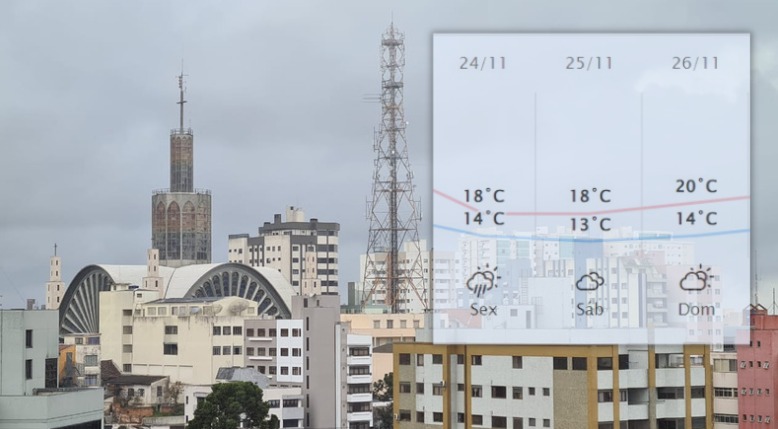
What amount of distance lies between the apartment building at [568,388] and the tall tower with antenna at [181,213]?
46.7 ft

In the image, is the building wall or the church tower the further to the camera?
the church tower

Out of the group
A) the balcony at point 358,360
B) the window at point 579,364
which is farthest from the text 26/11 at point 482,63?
the balcony at point 358,360

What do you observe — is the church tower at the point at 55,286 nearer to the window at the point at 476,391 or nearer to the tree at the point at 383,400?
the tree at the point at 383,400

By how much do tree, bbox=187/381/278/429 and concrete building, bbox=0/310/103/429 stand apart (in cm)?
432

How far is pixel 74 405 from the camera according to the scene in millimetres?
6312

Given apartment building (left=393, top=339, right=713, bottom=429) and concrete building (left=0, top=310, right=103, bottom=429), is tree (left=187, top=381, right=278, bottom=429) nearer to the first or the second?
apartment building (left=393, top=339, right=713, bottom=429)

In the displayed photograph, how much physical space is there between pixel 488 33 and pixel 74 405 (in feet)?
13.8

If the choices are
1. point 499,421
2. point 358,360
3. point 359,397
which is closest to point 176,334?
point 358,360

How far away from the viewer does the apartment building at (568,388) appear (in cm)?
707

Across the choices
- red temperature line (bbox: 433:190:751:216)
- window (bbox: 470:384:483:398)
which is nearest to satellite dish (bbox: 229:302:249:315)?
window (bbox: 470:384:483:398)

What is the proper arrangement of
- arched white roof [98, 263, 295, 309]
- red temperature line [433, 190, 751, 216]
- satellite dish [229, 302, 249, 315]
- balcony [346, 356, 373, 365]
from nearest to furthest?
red temperature line [433, 190, 751, 216] → balcony [346, 356, 373, 365] → satellite dish [229, 302, 249, 315] → arched white roof [98, 263, 295, 309]

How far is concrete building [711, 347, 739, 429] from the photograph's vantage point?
1109 centimetres

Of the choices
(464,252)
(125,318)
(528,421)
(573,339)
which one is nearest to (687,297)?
(464,252)

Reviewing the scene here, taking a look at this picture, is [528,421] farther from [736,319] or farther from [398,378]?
[736,319]
